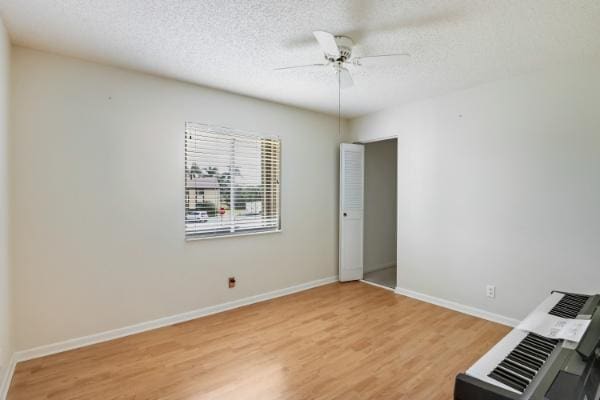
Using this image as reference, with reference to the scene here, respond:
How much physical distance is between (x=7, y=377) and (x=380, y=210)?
4.82m

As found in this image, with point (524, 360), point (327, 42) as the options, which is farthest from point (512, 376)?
point (327, 42)

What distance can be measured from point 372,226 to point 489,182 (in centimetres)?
225

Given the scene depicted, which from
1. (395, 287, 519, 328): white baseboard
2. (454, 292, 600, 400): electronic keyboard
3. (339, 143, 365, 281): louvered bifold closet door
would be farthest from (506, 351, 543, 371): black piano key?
(339, 143, 365, 281): louvered bifold closet door

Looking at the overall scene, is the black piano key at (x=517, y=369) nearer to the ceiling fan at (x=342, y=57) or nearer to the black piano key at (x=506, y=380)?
→ the black piano key at (x=506, y=380)

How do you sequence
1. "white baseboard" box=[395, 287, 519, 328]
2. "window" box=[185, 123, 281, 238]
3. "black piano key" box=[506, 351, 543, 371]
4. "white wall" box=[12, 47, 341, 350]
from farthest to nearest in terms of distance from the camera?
"window" box=[185, 123, 281, 238], "white baseboard" box=[395, 287, 519, 328], "white wall" box=[12, 47, 341, 350], "black piano key" box=[506, 351, 543, 371]

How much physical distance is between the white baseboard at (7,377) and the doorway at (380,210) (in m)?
4.07

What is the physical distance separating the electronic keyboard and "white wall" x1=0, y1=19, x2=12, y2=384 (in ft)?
8.88

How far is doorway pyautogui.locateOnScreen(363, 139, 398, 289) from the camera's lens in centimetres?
508

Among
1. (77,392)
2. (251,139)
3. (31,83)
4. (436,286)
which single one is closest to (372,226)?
(436,286)

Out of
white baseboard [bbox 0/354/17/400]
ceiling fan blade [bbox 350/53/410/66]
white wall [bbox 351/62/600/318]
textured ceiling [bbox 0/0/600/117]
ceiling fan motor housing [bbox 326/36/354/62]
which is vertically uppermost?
ceiling fan blade [bbox 350/53/410/66]

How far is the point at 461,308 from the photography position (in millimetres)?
3385

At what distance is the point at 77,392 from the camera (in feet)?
6.65

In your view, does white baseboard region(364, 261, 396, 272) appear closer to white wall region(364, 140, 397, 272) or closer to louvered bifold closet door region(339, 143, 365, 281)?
white wall region(364, 140, 397, 272)

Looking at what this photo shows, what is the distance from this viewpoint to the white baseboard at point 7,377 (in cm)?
196
